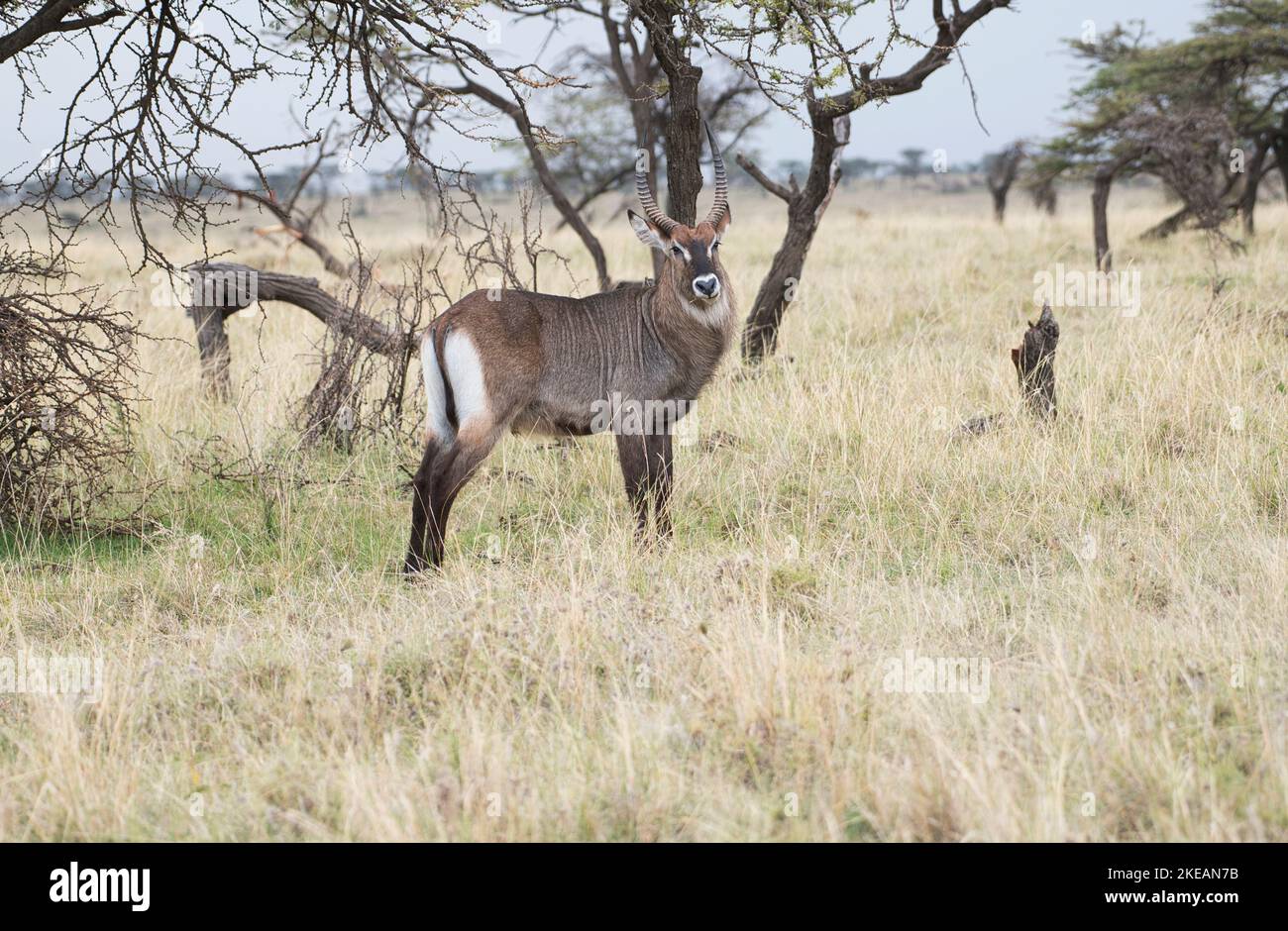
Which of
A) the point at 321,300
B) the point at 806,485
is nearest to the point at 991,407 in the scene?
the point at 806,485

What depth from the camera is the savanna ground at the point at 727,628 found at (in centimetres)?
276

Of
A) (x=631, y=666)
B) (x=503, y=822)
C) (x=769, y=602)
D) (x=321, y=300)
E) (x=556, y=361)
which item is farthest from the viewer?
(x=321, y=300)

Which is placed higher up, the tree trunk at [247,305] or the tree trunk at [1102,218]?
the tree trunk at [1102,218]

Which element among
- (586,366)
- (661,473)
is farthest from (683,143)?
(661,473)

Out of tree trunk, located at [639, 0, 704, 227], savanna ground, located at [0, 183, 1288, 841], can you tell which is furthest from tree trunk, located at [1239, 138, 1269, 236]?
tree trunk, located at [639, 0, 704, 227]

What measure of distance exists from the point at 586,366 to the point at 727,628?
1.72 meters

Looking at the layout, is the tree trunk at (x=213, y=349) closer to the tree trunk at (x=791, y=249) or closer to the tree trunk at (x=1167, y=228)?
the tree trunk at (x=791, y=249)

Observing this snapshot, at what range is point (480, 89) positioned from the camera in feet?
31.6

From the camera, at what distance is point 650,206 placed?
495 centimetres

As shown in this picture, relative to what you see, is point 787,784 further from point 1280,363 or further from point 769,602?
point 1280,363

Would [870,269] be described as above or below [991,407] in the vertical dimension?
above

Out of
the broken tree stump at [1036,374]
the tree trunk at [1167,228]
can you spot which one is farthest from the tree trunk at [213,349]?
the tree trunk at [1167,228]

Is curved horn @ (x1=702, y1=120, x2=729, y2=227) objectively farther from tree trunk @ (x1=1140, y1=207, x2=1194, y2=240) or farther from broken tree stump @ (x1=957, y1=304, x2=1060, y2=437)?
tree trunk @ (x1=1140, y1=207, x2=1194, y2=240)

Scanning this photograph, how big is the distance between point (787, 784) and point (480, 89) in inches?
319
